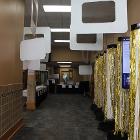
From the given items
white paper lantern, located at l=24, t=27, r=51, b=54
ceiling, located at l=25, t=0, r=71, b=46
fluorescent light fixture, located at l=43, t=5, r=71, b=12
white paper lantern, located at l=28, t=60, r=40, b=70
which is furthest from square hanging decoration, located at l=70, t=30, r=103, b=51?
fluorescent light fixture, located at l=43, t=5, r=71, b=12

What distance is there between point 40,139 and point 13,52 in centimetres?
192

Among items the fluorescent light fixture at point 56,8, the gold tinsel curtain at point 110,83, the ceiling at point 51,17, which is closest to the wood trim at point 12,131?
the gold tinsel curtain at point 110,83

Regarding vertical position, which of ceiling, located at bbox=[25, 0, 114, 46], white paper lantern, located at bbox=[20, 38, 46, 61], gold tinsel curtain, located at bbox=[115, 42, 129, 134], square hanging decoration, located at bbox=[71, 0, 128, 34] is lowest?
gold tinsel curtain, located at bbox=[115, 42, 129, 134]

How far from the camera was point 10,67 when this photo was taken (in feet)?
18.8

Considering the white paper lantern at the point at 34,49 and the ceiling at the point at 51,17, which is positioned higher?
the ceiling at the point at 51,17

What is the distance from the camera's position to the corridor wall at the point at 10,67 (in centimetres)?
507

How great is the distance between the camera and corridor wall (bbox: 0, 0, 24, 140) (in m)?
5.07

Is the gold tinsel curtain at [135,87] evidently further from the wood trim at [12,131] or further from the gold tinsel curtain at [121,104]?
the wood trim at [12,131]

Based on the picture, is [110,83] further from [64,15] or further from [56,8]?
[64,15]

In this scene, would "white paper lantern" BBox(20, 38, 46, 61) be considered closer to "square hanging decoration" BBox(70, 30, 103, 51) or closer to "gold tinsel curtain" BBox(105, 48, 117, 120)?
"square hanging decoration" BBox(70, 30, 103, 51)

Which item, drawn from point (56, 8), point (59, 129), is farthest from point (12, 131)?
point (56, 8)

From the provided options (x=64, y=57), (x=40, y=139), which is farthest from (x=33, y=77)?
(x=64, y=57)

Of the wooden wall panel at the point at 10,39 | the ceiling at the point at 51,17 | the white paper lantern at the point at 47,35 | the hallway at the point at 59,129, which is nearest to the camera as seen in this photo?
the white paper lantern at the point at 47,35

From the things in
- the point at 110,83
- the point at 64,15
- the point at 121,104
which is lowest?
the point at 121,104
